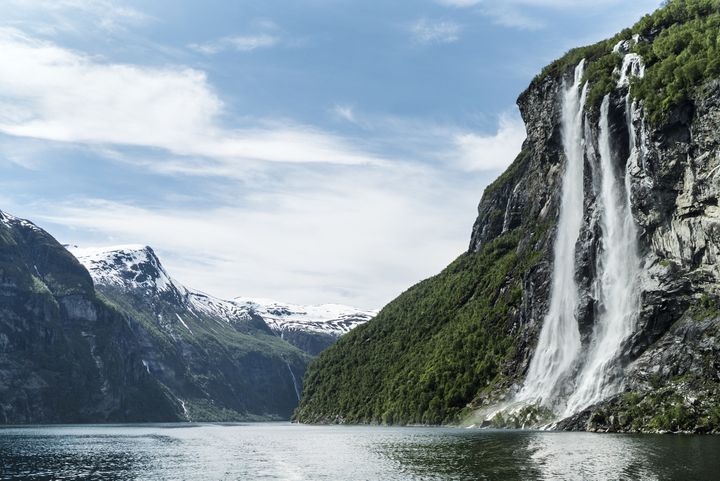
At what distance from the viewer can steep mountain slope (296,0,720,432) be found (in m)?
100

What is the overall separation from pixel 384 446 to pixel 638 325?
4681 centimetres

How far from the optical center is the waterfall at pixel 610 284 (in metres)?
113

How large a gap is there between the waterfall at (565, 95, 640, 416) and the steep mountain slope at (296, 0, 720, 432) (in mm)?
295

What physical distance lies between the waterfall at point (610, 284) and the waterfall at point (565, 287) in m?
6.30

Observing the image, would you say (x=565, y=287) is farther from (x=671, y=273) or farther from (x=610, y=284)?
(x=671, y=273)

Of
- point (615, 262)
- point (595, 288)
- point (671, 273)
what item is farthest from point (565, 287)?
point (671, 273)

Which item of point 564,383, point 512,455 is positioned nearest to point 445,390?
point 564,383

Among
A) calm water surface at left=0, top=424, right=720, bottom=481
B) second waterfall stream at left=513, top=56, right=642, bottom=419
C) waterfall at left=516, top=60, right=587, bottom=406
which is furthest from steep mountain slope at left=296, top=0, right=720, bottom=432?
calm water surface at left=0, top=424, right=720, bottom=481

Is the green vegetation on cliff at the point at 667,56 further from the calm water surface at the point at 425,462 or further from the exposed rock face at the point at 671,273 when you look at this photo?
the calm water surface at the point at 425,462

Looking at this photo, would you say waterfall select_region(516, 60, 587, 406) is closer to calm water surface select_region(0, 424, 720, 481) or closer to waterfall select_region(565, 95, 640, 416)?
waterfall select_region(565, 95, 640, 416)

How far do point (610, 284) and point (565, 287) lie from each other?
18.0 meters

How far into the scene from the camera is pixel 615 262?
123 metres

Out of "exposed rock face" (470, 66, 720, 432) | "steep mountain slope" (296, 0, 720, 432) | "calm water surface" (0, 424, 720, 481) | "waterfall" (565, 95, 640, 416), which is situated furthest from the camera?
"waterfall" (565, 95, 640, 416)

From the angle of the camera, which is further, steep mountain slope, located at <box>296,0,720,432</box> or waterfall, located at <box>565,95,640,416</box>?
waterfall, located at <box>565,95,640,416</box>
